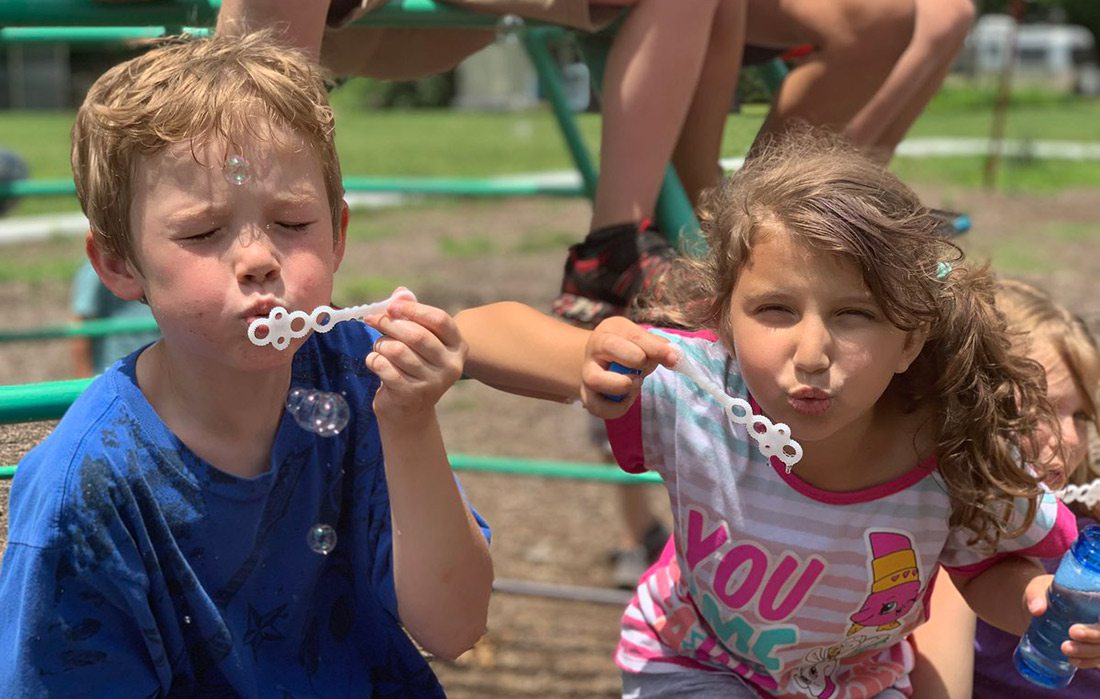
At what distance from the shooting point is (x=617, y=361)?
60.6 inches

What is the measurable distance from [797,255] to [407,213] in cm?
1053

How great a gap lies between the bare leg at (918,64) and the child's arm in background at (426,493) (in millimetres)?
1269

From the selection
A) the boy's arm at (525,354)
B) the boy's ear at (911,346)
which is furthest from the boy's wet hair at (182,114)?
the boy's ear at (911,346)

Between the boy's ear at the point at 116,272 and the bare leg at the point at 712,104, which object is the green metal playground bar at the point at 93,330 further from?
the boy's ear at the point at 116,272

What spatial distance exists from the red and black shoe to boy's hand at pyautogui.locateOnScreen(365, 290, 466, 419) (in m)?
0.69

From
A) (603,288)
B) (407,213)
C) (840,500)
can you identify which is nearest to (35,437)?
(603,288)

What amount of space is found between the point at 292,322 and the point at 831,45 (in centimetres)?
146

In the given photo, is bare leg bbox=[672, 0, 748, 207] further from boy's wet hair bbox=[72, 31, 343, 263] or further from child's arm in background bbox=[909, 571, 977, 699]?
boy's wet hair bbox=[72, 31, 343, 263]

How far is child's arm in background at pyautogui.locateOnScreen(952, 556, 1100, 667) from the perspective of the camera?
1.75 m

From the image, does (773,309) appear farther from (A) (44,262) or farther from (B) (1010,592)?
(A) (44,262)

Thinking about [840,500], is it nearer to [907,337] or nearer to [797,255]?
[907,337]

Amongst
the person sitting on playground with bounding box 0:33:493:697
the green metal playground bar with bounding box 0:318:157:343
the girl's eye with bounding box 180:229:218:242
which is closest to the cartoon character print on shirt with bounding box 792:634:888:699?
the person sitting on playground with bounding box 0:33:493:697

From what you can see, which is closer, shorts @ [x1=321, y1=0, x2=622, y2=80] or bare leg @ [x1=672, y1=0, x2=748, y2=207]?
shorts @ [x1=321, y1=0, x2=622, y2=80]

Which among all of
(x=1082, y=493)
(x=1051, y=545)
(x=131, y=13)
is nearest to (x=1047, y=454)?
(x=1082, y=493)
